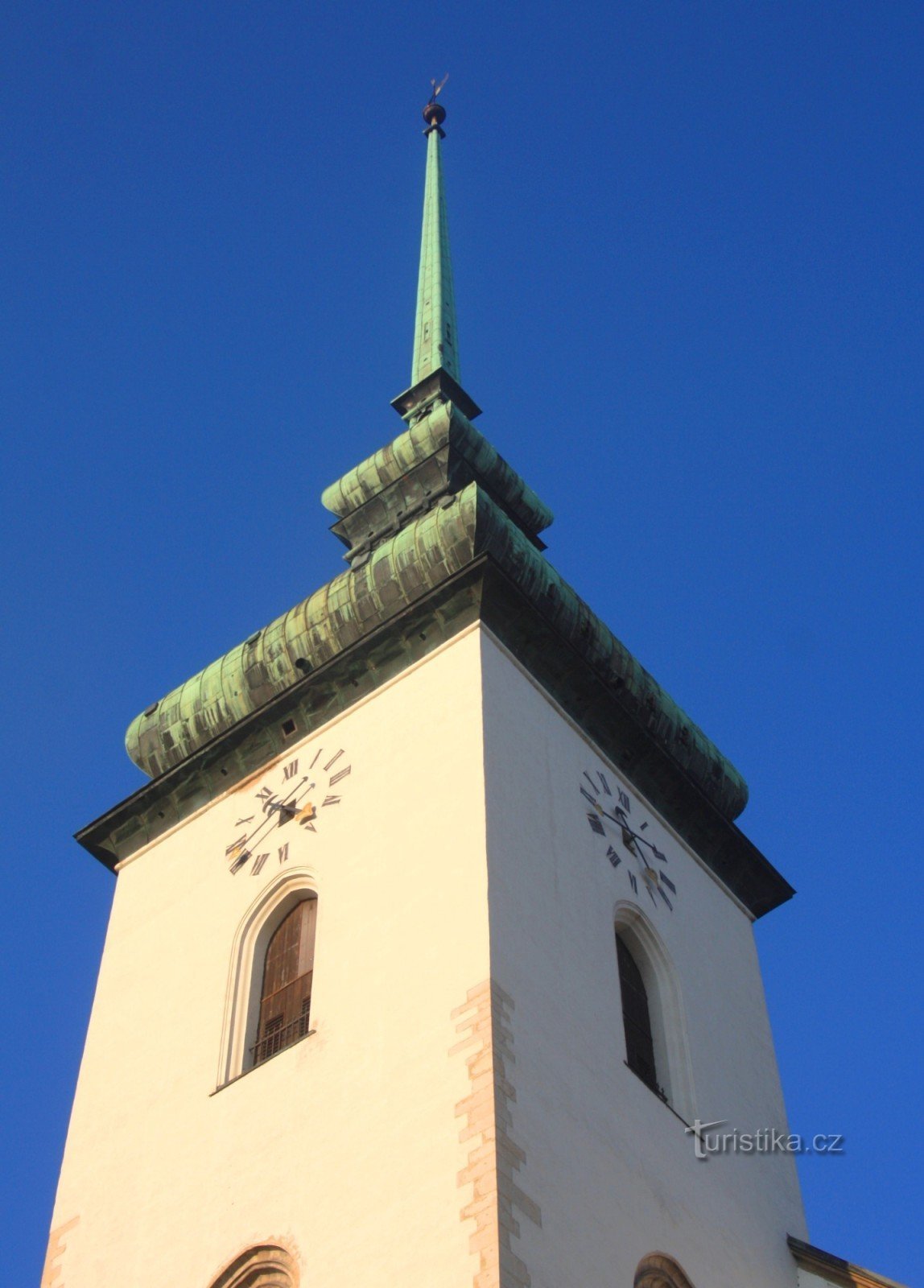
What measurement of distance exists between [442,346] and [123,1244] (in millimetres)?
12130

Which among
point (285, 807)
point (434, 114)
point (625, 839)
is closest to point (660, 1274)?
point (625, 839)

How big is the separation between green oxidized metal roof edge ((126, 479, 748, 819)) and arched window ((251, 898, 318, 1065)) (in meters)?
2.68

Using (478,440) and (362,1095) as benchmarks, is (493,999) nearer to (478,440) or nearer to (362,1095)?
(362,1095)

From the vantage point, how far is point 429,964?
1493 centimetres

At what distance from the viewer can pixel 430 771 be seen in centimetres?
1670

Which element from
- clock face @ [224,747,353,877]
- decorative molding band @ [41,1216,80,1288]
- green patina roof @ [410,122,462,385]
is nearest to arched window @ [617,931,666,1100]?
clock face @ [224,747,353,877]

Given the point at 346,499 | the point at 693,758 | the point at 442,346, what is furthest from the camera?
the point at 442,346

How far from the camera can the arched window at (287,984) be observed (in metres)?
16.0

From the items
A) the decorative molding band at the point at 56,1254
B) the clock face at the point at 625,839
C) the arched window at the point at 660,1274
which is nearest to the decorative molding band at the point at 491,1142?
the arched window at the point at 660,1274

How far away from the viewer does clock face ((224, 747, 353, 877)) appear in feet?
57.4

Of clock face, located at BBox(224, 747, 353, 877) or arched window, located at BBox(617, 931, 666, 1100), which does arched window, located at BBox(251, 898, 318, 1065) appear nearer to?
clock face, located at BBox(224, 747, 353, 877)

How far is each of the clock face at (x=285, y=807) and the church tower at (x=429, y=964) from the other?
34 millimetres

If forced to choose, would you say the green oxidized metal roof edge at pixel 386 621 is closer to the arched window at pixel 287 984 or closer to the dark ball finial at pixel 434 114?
the arched window at pixel 287 984

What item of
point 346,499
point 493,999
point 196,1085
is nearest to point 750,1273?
point 493,999
